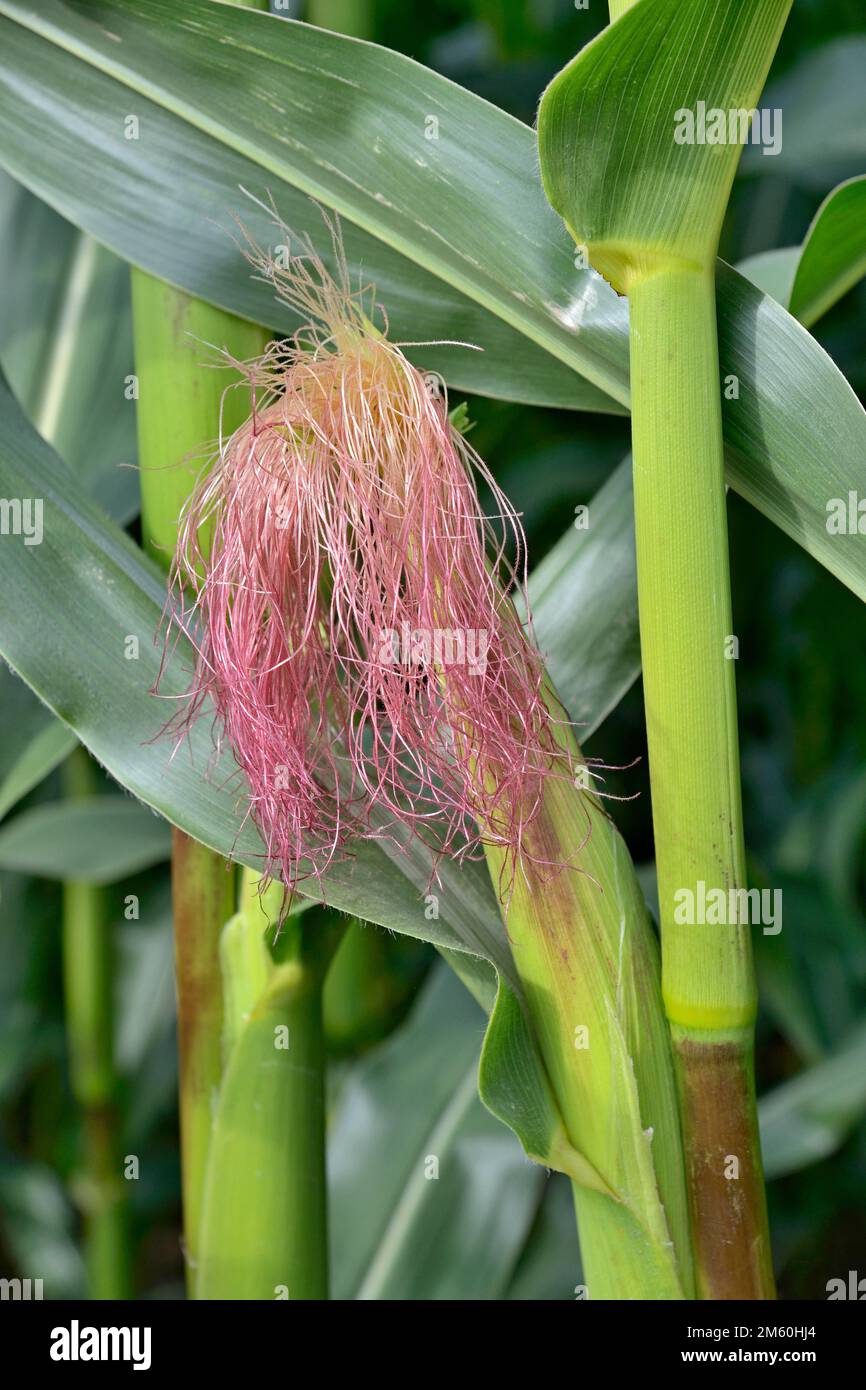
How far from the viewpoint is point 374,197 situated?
20.7 inches

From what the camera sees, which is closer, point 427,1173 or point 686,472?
point 686,472

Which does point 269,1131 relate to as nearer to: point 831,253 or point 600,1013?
point 600,1013

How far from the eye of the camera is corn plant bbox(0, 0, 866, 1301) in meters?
0.44

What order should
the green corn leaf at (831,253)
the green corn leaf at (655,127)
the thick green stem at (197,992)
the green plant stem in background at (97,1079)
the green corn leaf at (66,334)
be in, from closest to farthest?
the green corn leaf at (655,127) → the green corn leaf at (831,253) → the thick green stem at (197,992) → the green corn leaf at (66,334) → the green plant stem in background at (97,1079)

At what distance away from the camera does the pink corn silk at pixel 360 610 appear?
470 millimetres

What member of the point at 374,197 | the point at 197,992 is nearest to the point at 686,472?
the point at 374,197

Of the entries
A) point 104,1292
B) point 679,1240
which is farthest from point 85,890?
point 679,1240

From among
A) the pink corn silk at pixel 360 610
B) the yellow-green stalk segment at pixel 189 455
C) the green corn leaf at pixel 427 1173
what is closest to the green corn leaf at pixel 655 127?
the pink corn silk at pixel 360 610

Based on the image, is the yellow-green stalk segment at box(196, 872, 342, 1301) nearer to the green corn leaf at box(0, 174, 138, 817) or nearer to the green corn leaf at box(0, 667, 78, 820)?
the green corn leaf at box(0, 667, 78, 820)

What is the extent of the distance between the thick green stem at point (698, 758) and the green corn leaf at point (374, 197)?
4cm

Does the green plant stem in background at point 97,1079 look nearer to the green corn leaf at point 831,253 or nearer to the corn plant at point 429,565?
the corn plant at point 429,565

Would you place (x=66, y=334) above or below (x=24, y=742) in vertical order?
above

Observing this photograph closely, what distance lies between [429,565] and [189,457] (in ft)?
0.54

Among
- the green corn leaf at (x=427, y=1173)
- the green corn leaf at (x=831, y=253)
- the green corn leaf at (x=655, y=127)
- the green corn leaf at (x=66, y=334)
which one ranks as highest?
the green corn leaf at (x=66, y=334)
